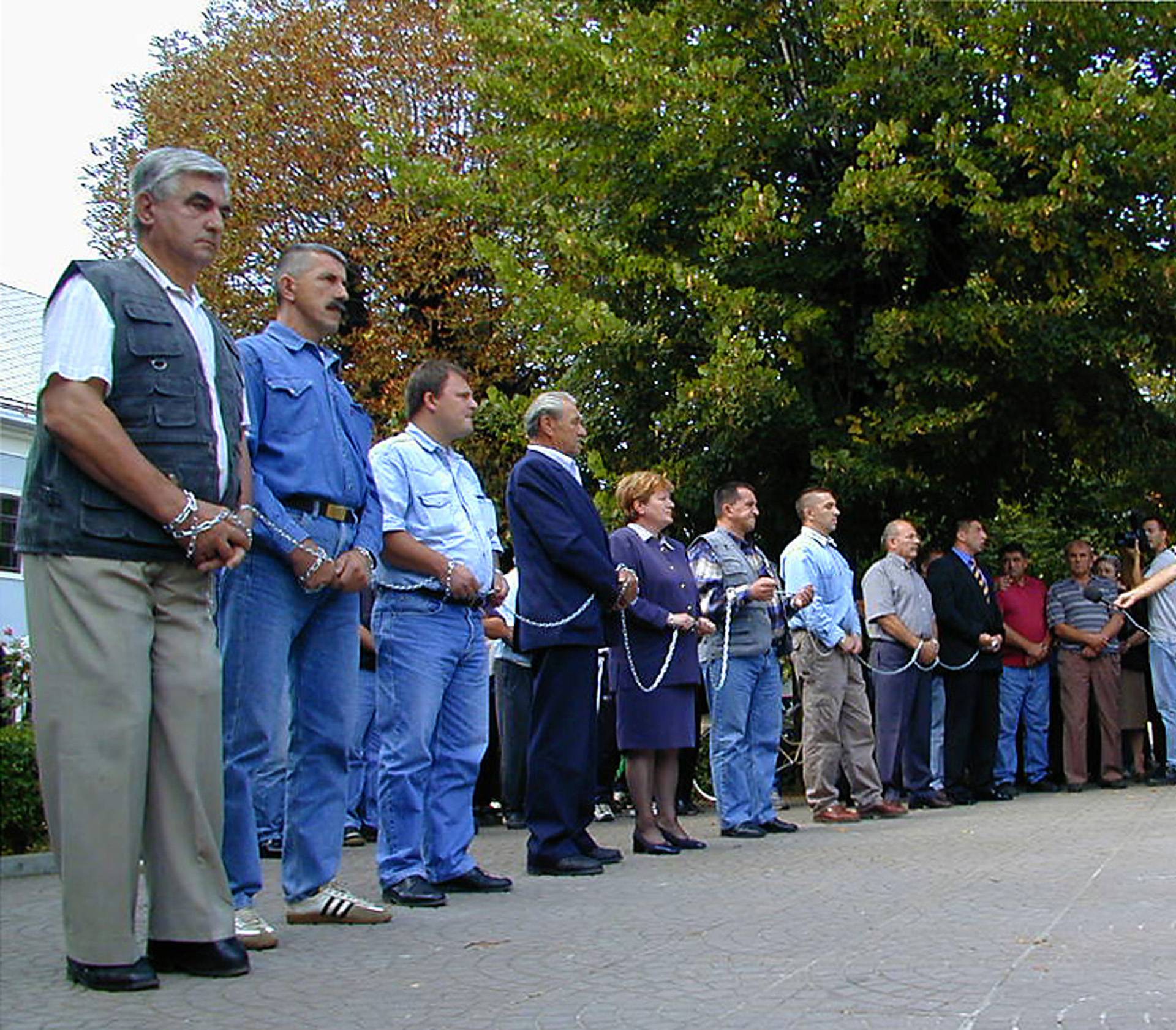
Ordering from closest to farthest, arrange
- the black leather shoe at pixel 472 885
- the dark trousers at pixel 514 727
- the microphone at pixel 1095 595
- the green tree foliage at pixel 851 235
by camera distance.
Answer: the black leather shoe at pixel 472 885
the dark trousers at pixel 514 727
the microphone at pixel 1095 595
the green tree foliage at pixel 851 235

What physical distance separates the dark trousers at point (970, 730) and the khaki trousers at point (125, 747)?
30.9 feet

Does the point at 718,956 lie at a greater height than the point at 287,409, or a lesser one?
lesser

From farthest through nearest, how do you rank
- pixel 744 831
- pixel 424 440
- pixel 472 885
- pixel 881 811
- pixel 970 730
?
pixel 970 730 → pixel 881 811 → pixel 744 831 → pixel 424 440 → pixel 472 885

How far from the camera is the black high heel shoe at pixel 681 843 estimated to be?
941 centimetres

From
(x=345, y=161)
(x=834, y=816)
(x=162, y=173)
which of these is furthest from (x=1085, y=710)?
(x=345, y=161)

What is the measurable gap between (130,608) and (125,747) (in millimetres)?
402

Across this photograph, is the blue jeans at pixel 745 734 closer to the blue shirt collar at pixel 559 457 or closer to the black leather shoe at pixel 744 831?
the black leather shoe at pixel 744 831

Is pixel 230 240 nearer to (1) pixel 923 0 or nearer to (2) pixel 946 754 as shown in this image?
(1) pixel 923 0

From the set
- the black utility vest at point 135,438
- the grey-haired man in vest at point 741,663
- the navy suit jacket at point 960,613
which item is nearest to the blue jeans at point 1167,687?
the navy suit jacket at point 960,613

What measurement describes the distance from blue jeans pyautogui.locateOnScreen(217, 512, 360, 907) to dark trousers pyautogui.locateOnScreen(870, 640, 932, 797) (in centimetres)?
734

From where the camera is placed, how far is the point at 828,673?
11.6 m

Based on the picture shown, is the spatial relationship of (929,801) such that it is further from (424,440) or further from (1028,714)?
(424,440)

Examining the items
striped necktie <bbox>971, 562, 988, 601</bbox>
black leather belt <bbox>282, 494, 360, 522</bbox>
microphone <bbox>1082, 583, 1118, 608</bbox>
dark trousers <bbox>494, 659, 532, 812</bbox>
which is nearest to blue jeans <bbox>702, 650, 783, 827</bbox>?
dark trousers <bbox>494, 659, 532, 812</bbox>

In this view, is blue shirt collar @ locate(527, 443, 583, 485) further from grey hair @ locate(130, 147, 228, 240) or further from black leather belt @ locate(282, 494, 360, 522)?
grey hair @ locate(130, 147, 228, 240)
